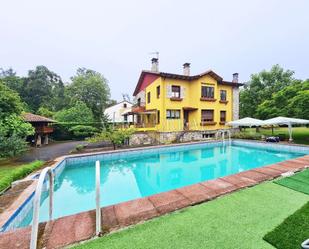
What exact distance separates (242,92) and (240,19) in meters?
14.1

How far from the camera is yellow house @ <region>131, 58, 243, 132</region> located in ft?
62.0

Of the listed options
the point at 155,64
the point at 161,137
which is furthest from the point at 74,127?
the point at 155,64

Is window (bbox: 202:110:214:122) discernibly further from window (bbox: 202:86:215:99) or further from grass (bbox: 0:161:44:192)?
grass (bbox: 0:161:44:192)

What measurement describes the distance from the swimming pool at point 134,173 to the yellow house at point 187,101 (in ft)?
14.8

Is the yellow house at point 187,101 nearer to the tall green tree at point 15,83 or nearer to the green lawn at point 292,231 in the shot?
the green lawn at point 292,231

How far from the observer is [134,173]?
1011 centimetres

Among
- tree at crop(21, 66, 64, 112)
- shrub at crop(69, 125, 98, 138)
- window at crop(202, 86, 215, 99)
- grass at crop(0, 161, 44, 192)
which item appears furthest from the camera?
tree at crop(21, 66, 64, 112)

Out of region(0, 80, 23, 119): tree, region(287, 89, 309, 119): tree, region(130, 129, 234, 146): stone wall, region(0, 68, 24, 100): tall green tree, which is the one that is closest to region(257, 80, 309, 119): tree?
region(287, 89, 309, 119): tree

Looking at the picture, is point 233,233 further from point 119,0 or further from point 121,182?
point 119,0

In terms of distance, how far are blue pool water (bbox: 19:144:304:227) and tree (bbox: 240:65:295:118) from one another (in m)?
15.3

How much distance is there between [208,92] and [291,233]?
19063 millimetres

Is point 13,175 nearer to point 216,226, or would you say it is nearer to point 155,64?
point 216,226

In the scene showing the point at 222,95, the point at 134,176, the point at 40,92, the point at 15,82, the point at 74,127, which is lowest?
the point at 134,176

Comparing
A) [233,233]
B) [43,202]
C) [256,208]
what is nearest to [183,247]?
[233,233]
